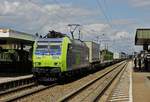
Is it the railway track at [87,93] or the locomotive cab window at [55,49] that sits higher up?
the locomotive cab window at [55,49]

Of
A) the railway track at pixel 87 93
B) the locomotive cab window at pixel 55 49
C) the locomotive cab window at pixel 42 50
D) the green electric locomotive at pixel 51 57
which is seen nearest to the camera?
the railway track at pixel 87 93

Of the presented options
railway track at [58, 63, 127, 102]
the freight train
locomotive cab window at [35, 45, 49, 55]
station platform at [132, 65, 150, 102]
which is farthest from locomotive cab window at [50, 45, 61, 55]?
station platform at [132, 65, 150, 102]

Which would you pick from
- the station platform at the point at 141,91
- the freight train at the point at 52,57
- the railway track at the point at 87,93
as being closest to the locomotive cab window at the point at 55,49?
the freight train at the point at 52,57

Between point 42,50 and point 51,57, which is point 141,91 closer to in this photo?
point 51,57

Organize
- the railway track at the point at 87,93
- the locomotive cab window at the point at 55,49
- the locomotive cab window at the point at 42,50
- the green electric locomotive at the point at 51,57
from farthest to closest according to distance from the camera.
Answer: the locomotive cab window at the point at 42,50 < the locomotive cab window at the point at 55,49 < the green electric locomotive at the point at 51,57 < the railway track at the point at 87,93

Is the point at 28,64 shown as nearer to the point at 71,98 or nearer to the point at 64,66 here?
the point at 64,66

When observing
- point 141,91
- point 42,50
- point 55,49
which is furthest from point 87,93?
point 42,50

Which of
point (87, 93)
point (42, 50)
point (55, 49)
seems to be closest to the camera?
point (87, 93)

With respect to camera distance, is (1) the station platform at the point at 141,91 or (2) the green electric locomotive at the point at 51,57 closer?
(1) the station platform at the point at 141,91

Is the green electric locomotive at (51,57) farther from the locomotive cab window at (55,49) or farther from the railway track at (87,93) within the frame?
the railway track at (87,93)

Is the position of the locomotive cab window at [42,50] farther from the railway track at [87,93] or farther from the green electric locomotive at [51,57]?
the railway track at [87,93]

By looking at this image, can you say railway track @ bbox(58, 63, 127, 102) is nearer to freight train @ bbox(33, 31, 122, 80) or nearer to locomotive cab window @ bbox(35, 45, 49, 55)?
freight train @ bbox(33, 31, 122, 80)

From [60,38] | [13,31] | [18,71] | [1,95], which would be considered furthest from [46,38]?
[18,71]

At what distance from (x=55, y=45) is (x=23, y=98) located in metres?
9.37
